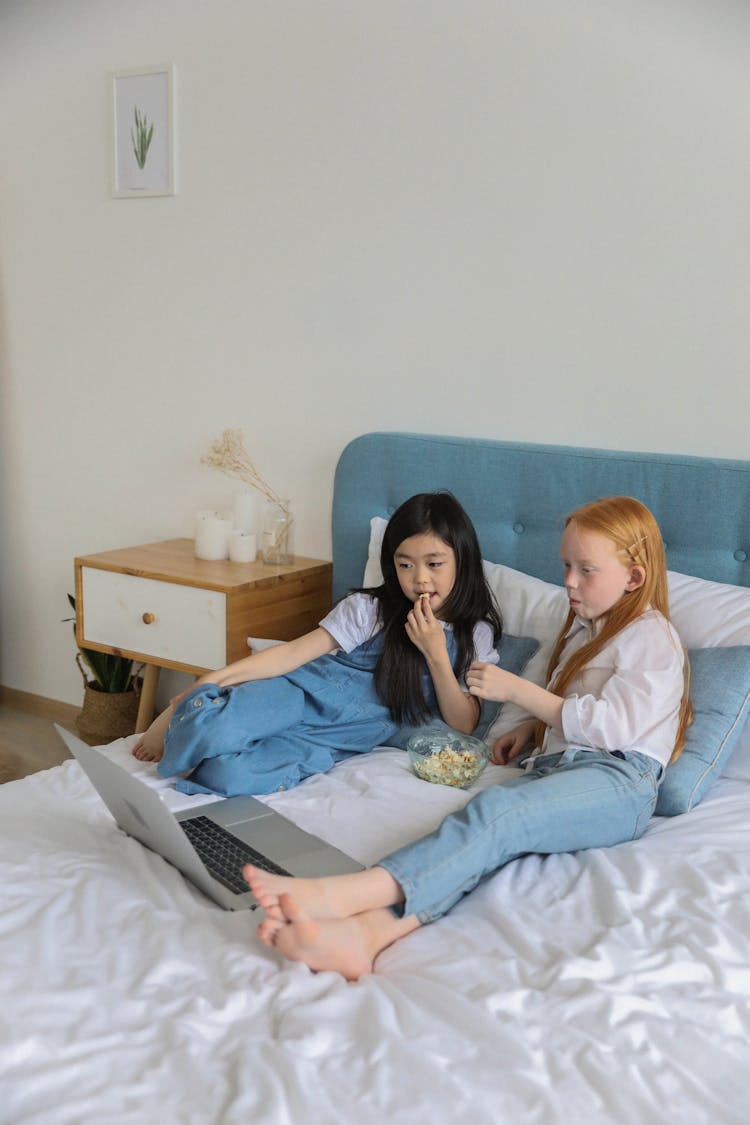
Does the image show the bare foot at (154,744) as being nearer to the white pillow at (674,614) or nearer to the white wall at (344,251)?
the white pillow at (674,614)

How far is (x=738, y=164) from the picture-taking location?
221 cm

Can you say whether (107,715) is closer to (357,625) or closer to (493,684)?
(357,625)

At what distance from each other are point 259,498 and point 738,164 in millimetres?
1459

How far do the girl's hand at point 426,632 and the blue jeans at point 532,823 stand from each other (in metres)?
0.34

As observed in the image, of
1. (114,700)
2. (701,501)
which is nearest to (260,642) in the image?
(114,700)

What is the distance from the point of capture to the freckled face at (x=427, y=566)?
84.5 inches

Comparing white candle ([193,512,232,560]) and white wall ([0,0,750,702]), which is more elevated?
white wall ([0,0,750,702])

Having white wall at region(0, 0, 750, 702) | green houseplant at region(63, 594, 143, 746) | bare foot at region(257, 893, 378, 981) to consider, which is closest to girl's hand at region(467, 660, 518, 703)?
bare foot at region(257, 893, 378, 981)

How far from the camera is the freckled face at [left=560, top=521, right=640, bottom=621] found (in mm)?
1880

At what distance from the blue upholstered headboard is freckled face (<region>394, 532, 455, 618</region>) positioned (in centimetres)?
34

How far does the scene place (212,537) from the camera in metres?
2.85

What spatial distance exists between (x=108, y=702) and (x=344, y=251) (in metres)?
1.41

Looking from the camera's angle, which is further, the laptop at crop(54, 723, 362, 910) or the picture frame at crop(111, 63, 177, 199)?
the picture frame at crop(111, 63, 177, 199)

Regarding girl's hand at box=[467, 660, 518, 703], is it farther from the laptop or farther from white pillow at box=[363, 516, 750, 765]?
the laptop
